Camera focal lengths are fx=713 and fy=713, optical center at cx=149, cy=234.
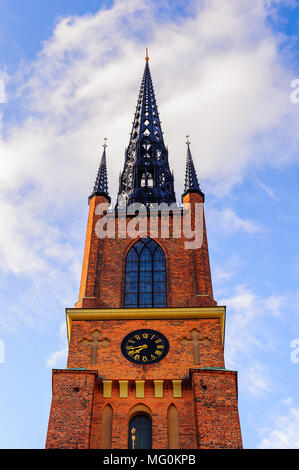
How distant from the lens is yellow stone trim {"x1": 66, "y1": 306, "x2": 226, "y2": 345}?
28.1 metres

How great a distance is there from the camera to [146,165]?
136ft

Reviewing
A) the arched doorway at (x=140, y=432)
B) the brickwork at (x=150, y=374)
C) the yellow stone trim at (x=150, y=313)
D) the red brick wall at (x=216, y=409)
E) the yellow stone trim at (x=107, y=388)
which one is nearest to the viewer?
the red brick wall at (x=216, y=409)

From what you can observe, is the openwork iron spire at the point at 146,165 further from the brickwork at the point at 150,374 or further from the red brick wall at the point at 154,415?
the red brick wall at the point at 154,415

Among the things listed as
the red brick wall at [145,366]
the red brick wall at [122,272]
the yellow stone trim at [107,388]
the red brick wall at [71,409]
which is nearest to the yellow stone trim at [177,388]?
the red brick wall at [145,366]

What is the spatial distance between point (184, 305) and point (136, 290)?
234 centimetres

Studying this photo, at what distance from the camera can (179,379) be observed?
83.6 ft

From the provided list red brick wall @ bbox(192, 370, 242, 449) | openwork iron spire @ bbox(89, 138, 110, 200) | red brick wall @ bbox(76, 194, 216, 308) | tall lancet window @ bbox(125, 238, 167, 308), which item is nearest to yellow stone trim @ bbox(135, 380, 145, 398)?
red brick wall @ bbox(192, 370, 242, 449)

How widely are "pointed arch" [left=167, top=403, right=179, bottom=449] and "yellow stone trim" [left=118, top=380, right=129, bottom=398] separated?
1.65 meters

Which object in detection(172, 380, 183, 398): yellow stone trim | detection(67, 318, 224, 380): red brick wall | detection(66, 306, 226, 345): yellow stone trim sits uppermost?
detection(66, 306, 226, 345): yellow stone trim

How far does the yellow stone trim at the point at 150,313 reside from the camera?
28078 millimetres

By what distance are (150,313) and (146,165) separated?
15.1 m

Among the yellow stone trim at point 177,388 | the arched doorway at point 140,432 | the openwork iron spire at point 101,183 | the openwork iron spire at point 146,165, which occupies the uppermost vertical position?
the openwork iron spire at point 146,165

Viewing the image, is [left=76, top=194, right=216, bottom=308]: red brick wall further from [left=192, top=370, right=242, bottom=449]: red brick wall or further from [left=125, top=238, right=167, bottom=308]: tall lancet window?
[left=192, top=370, right=242, bottom=449]: red brick wall

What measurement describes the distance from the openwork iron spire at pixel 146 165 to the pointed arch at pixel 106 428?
14.4 m
